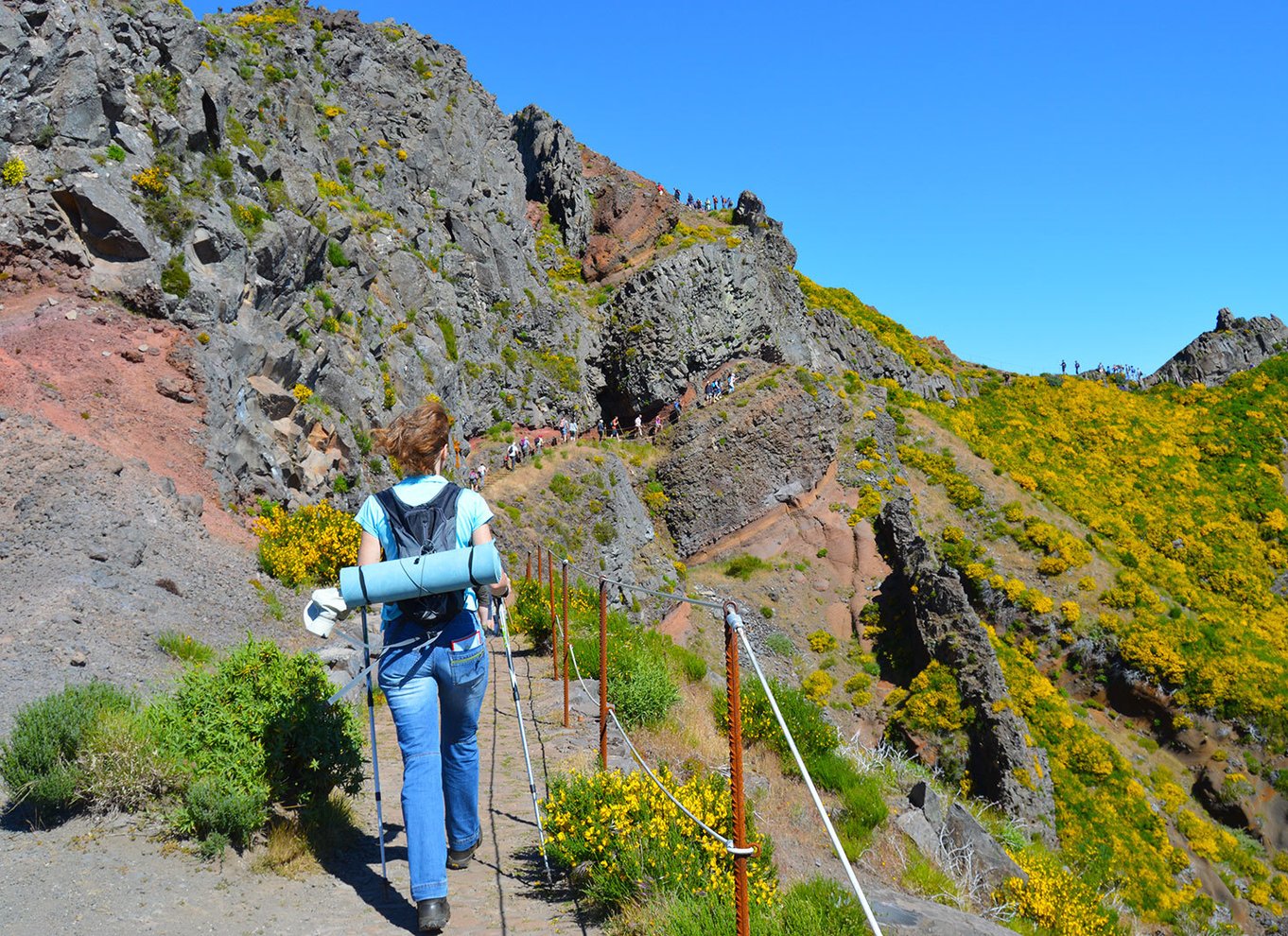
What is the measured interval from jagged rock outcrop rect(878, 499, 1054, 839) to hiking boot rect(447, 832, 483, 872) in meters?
22.3

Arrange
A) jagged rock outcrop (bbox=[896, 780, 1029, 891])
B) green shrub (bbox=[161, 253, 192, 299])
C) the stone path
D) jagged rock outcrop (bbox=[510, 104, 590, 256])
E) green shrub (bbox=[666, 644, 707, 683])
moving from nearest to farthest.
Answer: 1. the stone path
2. jagged rock outcrop (bbox=[896, 780, 1029, 891])
3. green shrub (bbox=[666, 644, 707, 683])
4. green shrub (bbox=[161, 253, 192, 299])
5. jagged rock outcrop (bbox=[510, 104, 590, 256])

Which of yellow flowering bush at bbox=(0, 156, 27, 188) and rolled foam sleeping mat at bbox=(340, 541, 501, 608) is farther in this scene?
yellow flowering bush at bbox=(0, 156, 27, 188)

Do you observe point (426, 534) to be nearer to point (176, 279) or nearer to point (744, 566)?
point (176, 279)

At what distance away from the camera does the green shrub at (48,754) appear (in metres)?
Result: 5.06

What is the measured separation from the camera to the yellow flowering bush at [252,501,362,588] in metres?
13.6

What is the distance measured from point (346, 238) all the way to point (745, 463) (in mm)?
20859

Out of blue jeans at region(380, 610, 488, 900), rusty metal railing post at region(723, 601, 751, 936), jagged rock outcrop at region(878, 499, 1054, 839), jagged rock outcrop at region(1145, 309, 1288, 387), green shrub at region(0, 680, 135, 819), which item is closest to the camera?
rusty metal railing post at region(723, 601, 751, 936)

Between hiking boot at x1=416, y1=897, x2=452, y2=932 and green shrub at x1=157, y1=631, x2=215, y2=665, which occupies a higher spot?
green shrub at x1=157, y1=631, x2=215, y2=665

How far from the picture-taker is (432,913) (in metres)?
4.23

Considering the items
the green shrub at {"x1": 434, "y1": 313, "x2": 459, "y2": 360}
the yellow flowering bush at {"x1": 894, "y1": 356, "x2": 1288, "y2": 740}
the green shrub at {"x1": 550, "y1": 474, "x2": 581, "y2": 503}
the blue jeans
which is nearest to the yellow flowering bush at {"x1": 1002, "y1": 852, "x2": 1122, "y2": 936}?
the blue jeans

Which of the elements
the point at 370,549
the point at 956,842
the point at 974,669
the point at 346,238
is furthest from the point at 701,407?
the point at 370,549

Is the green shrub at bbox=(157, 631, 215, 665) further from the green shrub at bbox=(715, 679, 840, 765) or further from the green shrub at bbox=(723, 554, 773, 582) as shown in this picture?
the green shrub at bbox=(723, 554, 773, 582)

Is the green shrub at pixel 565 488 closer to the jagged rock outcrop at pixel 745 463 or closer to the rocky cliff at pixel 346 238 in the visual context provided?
the rocky cliff at pixel 346 238

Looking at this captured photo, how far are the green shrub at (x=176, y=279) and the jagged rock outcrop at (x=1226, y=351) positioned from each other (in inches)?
2227
